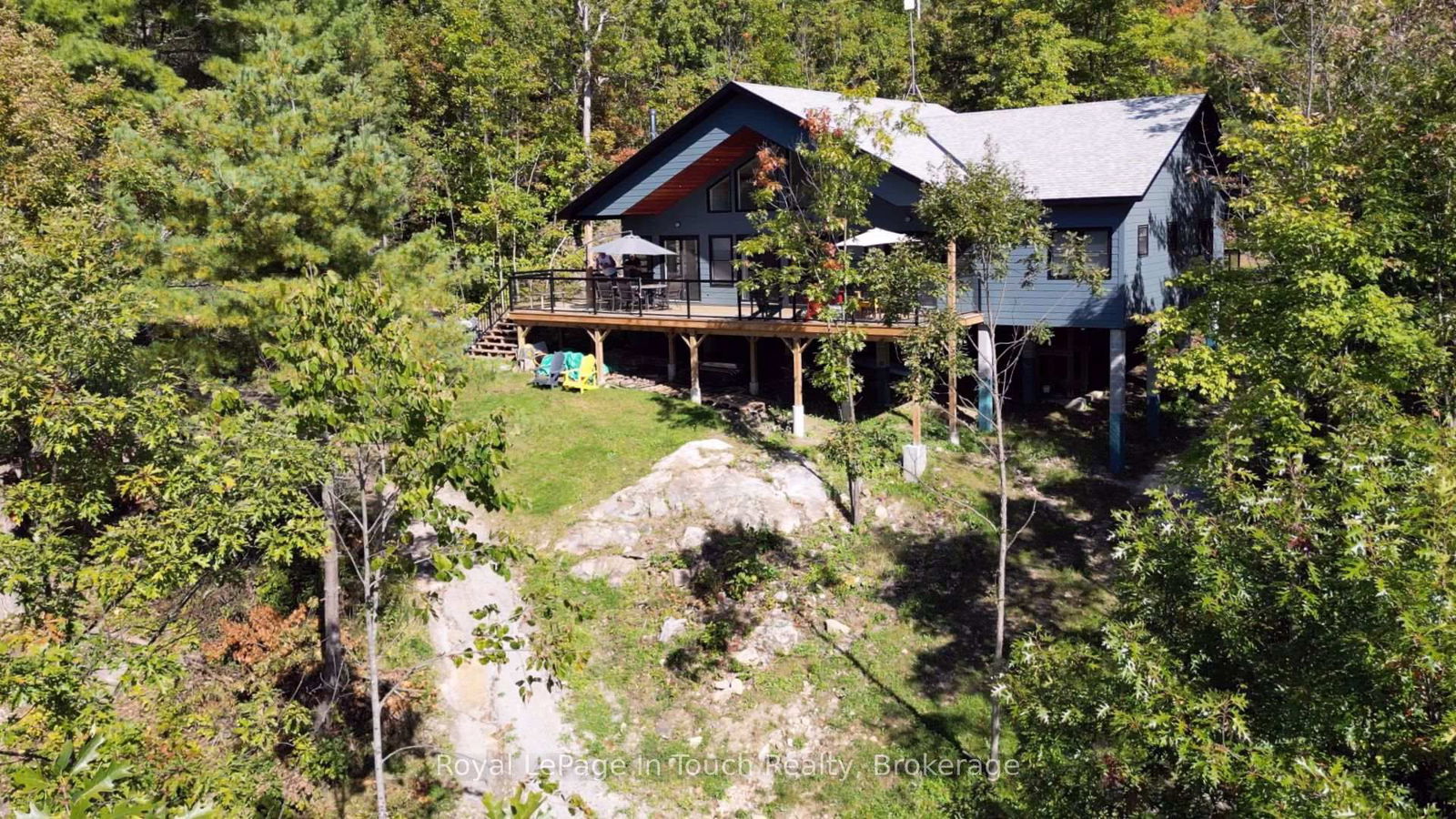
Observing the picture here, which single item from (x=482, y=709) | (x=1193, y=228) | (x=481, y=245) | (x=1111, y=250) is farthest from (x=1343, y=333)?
(x=481, y=245)

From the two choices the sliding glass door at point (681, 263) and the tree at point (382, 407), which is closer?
the tree at point (382, 407)

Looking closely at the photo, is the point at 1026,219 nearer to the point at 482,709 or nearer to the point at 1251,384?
the point at 1251,384

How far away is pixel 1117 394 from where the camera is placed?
2172 centimetres

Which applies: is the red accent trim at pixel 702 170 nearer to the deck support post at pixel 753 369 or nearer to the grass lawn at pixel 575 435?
the deck support post at pixel 753 369

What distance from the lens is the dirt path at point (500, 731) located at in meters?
13.5

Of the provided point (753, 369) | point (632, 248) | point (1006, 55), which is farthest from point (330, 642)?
point (1006, 55)

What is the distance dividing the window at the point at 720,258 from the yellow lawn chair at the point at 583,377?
433 centimetres

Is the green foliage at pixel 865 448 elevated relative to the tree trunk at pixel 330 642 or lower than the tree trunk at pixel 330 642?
elevated

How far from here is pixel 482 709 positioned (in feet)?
49.1

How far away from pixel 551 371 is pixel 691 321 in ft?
14.4

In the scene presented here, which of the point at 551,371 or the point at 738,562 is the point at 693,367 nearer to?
the point at 551,371

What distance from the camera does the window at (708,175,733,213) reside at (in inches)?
1042

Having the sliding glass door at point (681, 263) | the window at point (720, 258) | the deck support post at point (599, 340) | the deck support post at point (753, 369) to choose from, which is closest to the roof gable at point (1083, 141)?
the window at point (720, 258)

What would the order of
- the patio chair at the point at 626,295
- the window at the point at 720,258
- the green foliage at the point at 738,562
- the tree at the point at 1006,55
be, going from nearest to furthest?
1. the green foliage at the point at 738,562
2. the patio chair at the point at 626,295
3. the window at the point at 720,258
4. the tree at the point at 1006,55
